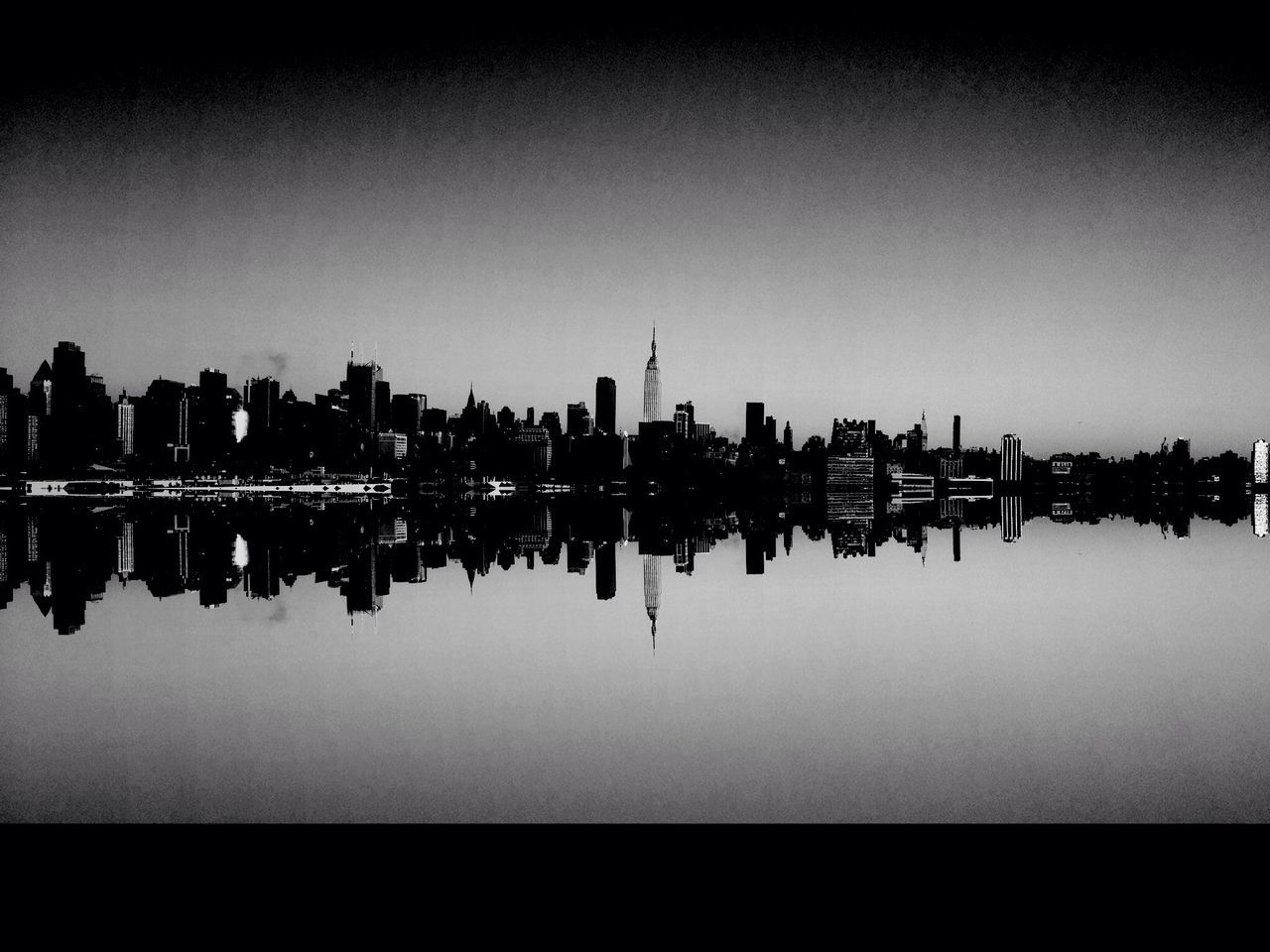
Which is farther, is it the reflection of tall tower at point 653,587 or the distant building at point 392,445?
the distant building at point 392,445

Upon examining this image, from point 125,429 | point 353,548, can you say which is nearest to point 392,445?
point 125,429

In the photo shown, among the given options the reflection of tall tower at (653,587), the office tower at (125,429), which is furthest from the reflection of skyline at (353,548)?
the office tower at (125,429)

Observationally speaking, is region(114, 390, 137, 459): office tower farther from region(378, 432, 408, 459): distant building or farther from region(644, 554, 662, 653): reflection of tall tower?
region(644, 554, 662, 653): reflection of tall tower

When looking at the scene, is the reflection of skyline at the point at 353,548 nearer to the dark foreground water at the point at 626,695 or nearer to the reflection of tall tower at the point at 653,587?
the reflection of tall tower at the point at 653,587

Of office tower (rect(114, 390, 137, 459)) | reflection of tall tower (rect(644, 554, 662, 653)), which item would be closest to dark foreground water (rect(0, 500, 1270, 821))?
reflection of tall tower (rect(644, 554, 662, 653))
